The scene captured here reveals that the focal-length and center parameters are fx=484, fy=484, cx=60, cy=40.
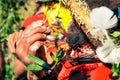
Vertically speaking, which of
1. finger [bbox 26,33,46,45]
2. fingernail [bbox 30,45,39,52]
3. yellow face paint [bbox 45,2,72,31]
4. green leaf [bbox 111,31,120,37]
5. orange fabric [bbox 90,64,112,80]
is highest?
yellow face paint [bbox 45,2,72,31]

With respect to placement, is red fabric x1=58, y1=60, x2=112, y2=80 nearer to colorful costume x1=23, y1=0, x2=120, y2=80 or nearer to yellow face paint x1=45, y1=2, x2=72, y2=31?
colorful costume x1=23, y1=0, x2=120, y2=80

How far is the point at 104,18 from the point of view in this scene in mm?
1983

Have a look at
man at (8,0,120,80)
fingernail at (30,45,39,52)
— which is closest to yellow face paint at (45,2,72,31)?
man at (8,0,120,80)

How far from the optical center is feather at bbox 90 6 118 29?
198 cm

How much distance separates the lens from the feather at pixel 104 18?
1979 millimetres

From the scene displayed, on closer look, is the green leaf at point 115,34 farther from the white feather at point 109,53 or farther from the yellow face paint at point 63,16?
the yellow face paint at point 63,16

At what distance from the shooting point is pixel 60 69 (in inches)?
88.2

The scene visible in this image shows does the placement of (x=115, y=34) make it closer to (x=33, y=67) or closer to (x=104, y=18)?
(x=104, y=18)

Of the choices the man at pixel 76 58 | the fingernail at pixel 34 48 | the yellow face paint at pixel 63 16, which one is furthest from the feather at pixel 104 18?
the fingernail at pixel 34 48

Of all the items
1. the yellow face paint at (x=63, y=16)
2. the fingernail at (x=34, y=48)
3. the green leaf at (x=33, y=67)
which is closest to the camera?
the green leaf at (x=33, y=67)

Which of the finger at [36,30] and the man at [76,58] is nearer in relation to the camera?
the man at [76,58]

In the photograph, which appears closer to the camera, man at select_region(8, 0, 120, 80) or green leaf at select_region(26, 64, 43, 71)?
man at select_region(8, 0, 120, 80)

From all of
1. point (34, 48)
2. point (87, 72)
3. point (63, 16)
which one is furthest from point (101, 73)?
point (34, 48)

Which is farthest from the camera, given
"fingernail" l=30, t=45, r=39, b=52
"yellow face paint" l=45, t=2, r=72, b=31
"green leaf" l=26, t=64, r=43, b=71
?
"fingernail" l=30, t=45, r=39, b=52
